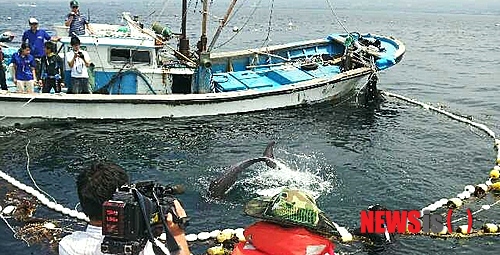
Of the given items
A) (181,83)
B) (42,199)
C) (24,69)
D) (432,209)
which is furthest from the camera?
(181,83)

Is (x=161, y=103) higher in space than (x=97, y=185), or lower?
lower

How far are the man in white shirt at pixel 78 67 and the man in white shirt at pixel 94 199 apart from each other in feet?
42.4

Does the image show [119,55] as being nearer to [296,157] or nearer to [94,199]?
[296,157]

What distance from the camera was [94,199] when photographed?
3990 mm

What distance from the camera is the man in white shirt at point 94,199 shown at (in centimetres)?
399

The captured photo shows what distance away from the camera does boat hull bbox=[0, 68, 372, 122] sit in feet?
53.8

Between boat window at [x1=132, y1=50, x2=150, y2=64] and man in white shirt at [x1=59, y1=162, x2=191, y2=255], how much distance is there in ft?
46.9

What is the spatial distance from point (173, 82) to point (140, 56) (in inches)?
55.2

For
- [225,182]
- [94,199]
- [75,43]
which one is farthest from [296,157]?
[94,199]

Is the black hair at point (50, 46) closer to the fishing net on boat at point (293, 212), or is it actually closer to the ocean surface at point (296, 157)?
the ocean surface at point (296, 157)

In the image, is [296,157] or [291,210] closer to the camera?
[291,210]

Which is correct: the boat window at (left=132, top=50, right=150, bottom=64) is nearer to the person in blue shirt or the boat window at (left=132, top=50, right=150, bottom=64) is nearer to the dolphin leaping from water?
the person in blue shirt

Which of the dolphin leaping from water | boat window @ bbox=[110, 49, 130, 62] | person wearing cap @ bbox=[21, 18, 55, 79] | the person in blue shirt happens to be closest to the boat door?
boat window @ bbox=[110, 49, 130, 62]

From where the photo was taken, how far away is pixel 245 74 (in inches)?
821
